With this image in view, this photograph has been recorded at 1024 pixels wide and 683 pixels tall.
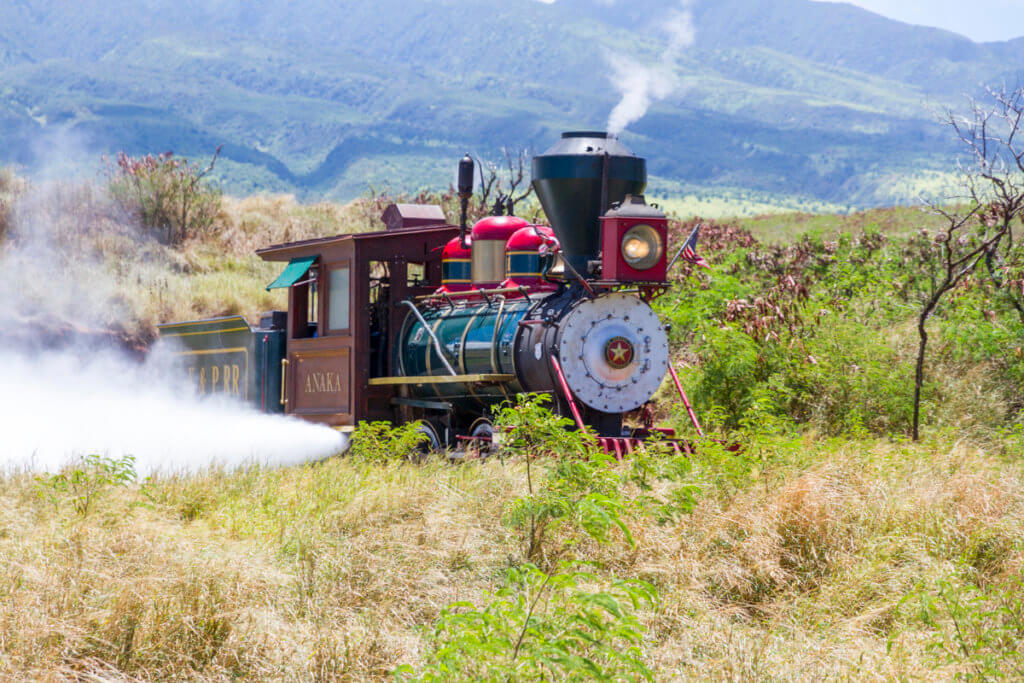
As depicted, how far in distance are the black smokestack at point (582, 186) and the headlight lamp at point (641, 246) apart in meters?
0.55

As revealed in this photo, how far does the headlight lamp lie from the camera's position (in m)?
9.60

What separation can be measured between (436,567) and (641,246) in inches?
152

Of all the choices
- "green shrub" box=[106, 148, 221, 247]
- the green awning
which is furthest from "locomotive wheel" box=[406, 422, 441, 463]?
"green shrub" box=[106, 148, 221, 247]

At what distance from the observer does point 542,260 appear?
10.7m

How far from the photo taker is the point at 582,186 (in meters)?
10.1

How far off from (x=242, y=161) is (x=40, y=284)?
136003 mm

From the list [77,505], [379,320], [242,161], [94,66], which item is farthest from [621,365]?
[94,66]

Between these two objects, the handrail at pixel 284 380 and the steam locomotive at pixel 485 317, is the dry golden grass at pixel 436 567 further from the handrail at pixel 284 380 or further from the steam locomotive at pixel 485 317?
the handrail at pixel 284 380

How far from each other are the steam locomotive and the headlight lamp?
0.04ft

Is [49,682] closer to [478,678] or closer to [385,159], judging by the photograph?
[478,678]

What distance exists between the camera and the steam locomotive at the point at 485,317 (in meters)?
9.75

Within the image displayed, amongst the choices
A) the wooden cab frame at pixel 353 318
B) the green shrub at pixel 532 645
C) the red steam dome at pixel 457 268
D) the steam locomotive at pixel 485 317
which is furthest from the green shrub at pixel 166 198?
the green shrub at pixel 532 645

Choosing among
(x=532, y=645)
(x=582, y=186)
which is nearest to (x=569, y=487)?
(x=532, y=645)

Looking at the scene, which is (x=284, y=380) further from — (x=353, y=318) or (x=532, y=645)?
(x=532, y=645)
